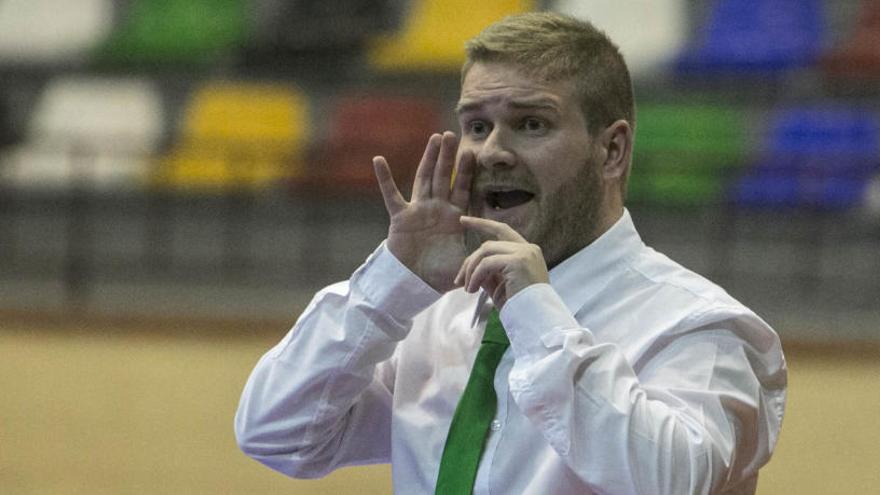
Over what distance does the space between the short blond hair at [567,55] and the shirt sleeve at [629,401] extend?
355 mm

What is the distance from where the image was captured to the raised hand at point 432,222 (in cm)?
243

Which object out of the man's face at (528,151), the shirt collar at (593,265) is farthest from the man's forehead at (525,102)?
the shirt collar at (593,265)

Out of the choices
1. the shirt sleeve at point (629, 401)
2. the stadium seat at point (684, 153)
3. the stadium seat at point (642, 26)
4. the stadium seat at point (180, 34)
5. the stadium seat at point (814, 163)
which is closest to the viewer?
the shirt sleeve at point (629, 401)

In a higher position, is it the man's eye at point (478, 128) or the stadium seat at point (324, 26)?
the man's eye at point (478, 128)

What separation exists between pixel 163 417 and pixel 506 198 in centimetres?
336

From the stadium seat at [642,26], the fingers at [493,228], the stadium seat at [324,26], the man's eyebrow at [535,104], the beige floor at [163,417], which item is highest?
the man's eyebrow at [535,104]

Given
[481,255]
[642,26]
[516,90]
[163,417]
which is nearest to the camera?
[481,255]

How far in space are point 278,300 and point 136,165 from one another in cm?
121

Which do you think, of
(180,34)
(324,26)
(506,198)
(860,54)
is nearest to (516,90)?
(506,198)

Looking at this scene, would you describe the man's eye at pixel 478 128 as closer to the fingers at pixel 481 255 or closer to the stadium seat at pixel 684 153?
the fingers at pixel 481 255

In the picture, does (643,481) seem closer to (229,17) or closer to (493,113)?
(493,113)

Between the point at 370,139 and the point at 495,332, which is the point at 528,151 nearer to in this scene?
the point at 495,332

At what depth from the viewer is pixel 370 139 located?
22.8 feet

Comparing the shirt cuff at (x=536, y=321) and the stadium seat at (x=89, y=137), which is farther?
the stadium seat at (x=89, y=137)
